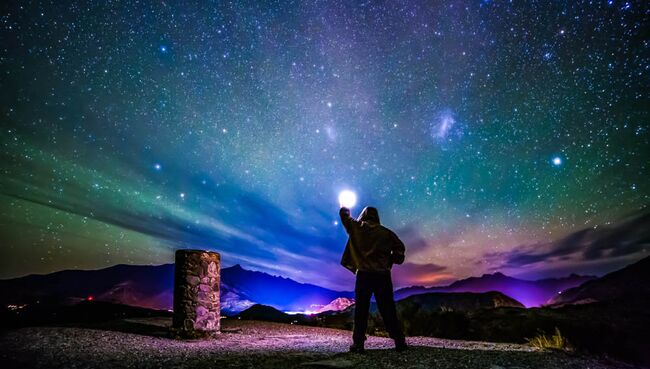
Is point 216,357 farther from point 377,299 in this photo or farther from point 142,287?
point 142,287

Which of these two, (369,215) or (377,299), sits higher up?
(369,215)

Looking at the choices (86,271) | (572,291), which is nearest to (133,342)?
(572,291)

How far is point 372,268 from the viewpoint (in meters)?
5.40

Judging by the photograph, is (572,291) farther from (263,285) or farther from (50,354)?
(263,285)

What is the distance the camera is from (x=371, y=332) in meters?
10.5

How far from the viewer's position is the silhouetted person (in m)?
5.30

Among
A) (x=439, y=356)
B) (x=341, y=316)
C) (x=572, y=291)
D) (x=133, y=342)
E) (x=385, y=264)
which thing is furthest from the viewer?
(x=572, y=291)

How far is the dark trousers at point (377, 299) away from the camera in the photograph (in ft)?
17.4


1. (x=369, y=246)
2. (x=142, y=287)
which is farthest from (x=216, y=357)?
(x=142, y=287)

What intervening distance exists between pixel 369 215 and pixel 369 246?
0.68 metres

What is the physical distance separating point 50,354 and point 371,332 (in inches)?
329

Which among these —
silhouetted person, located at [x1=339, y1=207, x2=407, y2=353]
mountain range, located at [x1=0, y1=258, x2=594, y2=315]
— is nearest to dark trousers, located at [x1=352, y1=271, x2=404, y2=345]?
silhouetted person, located at [x1=339, y1=207, x2=407, y2=353]

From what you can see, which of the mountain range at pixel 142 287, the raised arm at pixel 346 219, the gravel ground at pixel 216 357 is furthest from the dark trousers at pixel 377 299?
the mountain range at pixel 142 287

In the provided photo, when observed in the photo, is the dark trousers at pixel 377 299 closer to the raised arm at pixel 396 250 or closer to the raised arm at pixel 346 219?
the raised arm at pixel 396 250
